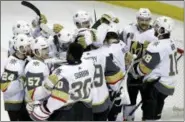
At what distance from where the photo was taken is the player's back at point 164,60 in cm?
412

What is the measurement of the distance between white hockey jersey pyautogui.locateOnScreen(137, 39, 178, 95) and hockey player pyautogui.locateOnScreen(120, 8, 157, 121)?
200 millimetres

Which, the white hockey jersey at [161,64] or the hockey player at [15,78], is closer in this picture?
the hockey player at [15,78]

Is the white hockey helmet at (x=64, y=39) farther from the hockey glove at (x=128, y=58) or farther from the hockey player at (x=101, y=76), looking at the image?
the hockey glove at (x=128, y=58)

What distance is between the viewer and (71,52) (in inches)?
127

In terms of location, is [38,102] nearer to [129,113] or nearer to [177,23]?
[129,113]

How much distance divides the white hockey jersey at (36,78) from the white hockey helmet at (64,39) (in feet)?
1.57

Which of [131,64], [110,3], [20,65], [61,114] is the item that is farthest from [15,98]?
[110,3]

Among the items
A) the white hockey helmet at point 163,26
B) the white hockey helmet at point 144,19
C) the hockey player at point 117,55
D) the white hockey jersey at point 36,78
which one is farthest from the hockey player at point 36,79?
the white hockey helmet at point 144,19

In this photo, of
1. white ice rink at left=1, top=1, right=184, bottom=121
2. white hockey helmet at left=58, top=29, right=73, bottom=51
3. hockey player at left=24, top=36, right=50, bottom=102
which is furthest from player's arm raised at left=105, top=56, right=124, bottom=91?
white ice rink at left=1, top=1, right=184, bottom=121

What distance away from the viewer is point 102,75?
3.70 meters

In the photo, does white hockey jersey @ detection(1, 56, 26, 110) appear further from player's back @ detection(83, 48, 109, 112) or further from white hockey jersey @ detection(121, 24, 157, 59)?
white hockey jersey @ detection(121, 24, 157, 59)

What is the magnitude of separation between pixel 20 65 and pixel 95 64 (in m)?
0.48

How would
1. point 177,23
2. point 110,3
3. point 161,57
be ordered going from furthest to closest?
point 110,3
point 177,23
point 161,57

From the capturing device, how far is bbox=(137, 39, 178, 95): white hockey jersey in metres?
4.13
